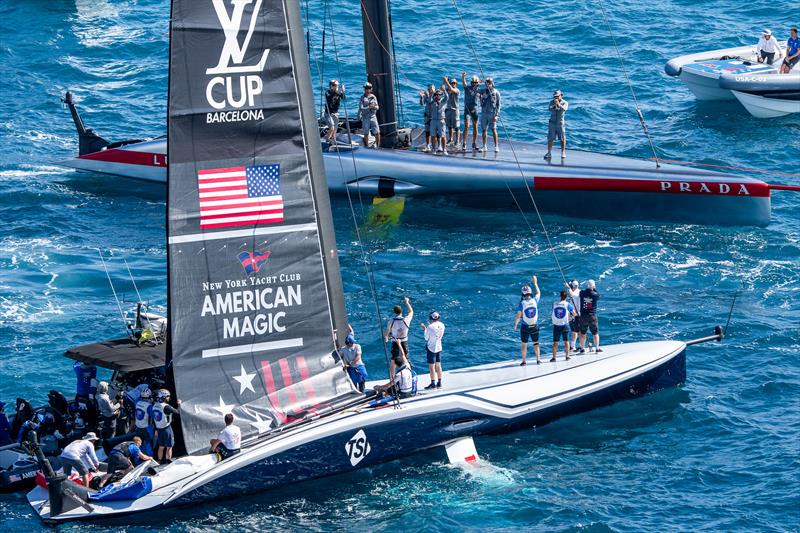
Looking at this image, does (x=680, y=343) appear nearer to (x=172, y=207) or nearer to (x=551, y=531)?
(x=551, y=531)

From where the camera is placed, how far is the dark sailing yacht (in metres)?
21.0

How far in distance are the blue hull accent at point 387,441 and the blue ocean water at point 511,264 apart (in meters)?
0.28

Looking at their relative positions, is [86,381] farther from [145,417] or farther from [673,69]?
[673,69]

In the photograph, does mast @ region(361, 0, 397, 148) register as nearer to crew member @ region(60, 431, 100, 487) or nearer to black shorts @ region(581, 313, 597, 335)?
black shorts @ region(581, 313, 597, 335)

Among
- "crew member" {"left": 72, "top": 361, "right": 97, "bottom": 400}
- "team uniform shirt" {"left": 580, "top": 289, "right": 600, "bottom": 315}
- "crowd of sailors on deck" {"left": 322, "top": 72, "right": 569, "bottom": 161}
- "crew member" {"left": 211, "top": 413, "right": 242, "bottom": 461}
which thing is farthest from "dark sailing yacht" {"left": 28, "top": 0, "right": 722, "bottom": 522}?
"crowd of sailors on deck" {"left": 322, "top": 72, "right": 569, "bottom": 161}

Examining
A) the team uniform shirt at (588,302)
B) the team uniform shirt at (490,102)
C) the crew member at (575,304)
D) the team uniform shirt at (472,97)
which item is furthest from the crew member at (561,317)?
the team uniform shirt at (472,97)

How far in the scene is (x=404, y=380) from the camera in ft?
75.6

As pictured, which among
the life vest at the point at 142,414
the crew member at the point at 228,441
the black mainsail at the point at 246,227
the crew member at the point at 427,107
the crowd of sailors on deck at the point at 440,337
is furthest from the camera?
the crew member at the point at 427,107

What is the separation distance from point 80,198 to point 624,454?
19.8 meters

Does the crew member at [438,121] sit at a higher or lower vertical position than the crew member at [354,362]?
higher

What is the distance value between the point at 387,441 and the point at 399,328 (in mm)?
2598

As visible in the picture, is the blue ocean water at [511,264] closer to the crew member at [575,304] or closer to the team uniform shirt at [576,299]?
the crew member at [575,304]

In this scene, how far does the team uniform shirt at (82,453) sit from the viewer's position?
848 inches

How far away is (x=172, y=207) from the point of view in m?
21.2
